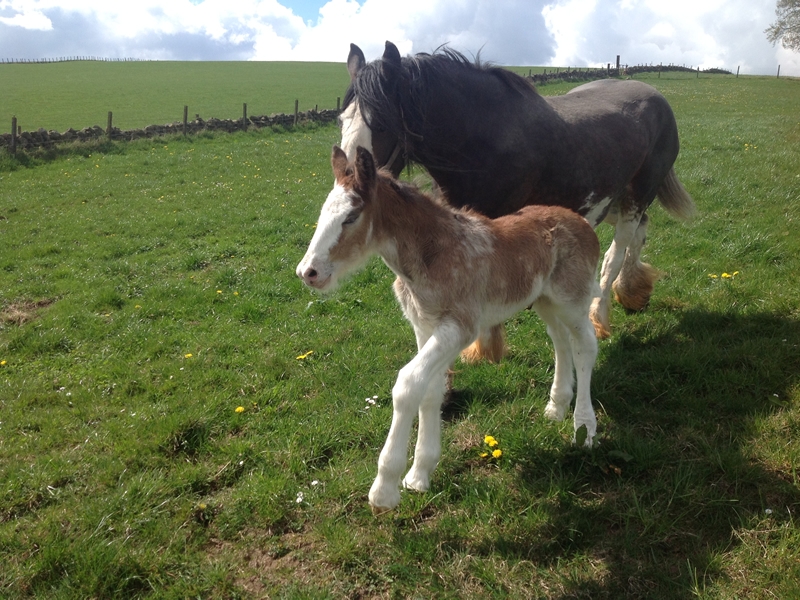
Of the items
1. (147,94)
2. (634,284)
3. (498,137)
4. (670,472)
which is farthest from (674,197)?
(147,94)

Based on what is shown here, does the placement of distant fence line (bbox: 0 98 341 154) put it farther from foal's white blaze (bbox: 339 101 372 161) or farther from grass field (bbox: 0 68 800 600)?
foal's white blaze (bbox: 339 101 372 161)

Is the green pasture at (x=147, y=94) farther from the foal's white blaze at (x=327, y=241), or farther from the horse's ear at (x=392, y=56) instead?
the foal's white blaze at (x=327, y=241)

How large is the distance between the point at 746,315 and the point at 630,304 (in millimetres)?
1180

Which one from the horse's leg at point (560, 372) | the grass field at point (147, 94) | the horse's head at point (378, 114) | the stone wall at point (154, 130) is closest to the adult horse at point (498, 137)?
the horse's head at point (378, 114)

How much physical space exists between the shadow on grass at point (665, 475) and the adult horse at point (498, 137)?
1.19 meters

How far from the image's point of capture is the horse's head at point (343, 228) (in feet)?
9.39

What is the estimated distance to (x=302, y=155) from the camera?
730 inches

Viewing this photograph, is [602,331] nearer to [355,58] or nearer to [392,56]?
[392,56]

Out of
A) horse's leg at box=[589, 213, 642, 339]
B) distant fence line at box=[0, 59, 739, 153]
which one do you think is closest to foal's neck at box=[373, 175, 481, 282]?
horse's leg at box=[589, 213, 642, 339]

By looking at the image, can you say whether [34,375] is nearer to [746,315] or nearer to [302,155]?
[746,315]

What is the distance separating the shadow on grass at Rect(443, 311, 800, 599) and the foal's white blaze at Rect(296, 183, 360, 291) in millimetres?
1686

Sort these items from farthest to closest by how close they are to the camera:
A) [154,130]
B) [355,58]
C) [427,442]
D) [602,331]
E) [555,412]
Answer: [154,130]
[602,331]
[355,58]
[555,412]
[427,442]

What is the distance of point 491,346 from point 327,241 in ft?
7.62

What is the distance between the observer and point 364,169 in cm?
295
